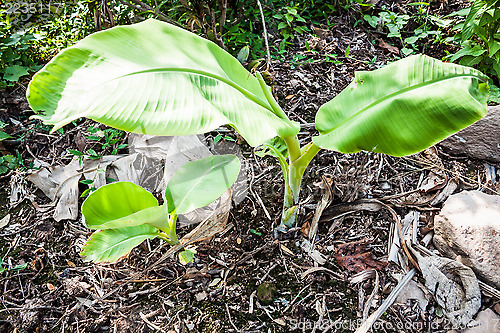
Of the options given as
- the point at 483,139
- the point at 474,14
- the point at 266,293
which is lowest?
the point at 266,293

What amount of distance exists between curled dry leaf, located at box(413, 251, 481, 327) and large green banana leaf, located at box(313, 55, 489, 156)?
48 cm

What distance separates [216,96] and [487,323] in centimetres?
113

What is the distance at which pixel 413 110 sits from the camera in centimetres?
95

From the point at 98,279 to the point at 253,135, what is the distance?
91 cm

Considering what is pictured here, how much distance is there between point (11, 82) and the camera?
6.15 feet

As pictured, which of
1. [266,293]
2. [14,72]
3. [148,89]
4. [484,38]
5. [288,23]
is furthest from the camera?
[288,23]

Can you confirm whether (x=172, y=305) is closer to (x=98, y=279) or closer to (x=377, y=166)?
(x=98, y=279)

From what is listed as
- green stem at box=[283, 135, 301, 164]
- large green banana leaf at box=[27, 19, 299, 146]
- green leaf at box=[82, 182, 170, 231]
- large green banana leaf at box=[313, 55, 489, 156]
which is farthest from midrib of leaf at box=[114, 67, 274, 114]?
green leaf at box=[82, 182, 170, 231]

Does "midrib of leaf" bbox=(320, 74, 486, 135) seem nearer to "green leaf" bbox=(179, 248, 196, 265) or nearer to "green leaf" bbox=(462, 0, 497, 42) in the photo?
"green leaf" bbox=(179, 248, 196, 265)

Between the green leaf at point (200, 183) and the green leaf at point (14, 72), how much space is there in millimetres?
1288

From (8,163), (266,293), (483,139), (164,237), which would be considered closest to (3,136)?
(8,163)

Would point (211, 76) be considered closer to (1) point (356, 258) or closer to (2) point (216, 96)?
(2) point (216, 96)

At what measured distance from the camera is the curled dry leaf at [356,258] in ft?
4.02

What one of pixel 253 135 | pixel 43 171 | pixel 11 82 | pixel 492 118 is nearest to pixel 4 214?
pixel 43 171
